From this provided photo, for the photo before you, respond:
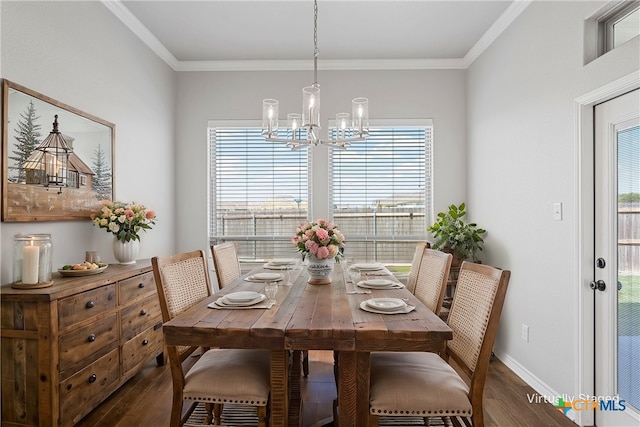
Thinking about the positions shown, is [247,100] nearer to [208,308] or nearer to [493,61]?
[493,61]

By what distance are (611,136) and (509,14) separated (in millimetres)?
1520

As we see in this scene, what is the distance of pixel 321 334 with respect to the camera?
5.02 ft

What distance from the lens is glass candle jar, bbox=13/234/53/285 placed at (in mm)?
2012

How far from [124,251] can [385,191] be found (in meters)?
2.69

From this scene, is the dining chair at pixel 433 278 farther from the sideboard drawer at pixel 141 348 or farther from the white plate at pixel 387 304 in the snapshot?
the sideboard drawer at pixel 141 348

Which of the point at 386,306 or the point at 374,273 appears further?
the point at 374,273

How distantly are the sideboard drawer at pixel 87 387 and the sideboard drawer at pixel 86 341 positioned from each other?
0.08 metres

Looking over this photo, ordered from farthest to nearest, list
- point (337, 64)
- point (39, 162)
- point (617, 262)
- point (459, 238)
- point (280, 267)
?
1. point (337, 64)
2. point (459, 238)
3. point (280, 267)
4. point (39, 162)
5. point (617, 262)

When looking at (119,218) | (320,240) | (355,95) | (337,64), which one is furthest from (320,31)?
(119,218)

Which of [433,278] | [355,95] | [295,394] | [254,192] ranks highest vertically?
[355,95]

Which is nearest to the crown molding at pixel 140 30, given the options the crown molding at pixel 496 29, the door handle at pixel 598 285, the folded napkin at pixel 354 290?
the folded napkin at pixel 354 290

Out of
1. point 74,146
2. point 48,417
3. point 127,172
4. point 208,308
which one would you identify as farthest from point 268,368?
point 127,172

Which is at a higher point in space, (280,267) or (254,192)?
(254,192)

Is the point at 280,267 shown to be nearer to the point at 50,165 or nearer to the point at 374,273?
the point at 374,273
